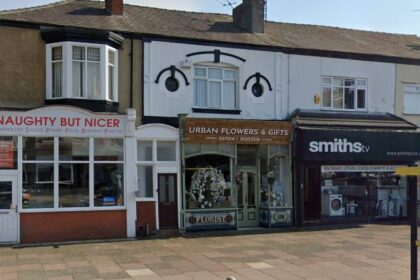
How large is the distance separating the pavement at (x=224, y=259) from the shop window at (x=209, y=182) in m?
1.72

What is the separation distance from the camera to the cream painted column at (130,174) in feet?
54.3

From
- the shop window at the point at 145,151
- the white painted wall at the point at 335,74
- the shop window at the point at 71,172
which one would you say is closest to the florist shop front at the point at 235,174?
the shop window at the point at 145,151

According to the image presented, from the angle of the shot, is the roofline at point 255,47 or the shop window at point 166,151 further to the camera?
the shop window at point 166,151

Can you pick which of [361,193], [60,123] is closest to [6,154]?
[60,123]

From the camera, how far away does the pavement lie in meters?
11.3

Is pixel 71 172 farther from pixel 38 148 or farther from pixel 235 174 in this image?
pixel 235 174

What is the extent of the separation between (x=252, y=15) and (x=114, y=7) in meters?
5.35

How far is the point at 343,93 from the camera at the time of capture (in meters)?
20.7

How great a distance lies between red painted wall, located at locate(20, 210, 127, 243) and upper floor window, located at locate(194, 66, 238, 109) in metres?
4.89

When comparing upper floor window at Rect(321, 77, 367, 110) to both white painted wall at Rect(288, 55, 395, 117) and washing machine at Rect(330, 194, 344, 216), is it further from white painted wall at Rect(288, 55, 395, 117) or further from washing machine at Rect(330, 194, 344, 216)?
washing machine at Rect(330, 194, 344, 216)

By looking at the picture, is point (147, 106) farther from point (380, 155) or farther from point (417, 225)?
point (417, 225)

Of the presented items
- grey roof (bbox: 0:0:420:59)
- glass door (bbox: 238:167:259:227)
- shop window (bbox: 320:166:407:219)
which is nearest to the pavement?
glass door (bbox: 238:167:259:227)

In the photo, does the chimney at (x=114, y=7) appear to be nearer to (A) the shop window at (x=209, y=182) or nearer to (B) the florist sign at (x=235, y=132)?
(B) the florist sign at (x=235, y=132)

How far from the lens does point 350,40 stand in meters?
22.4
